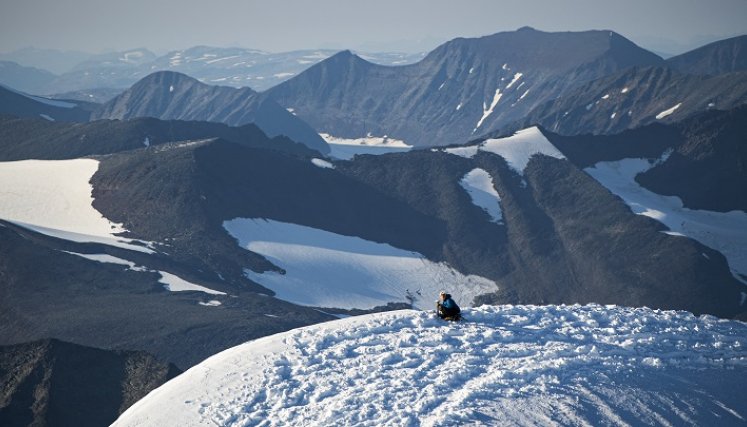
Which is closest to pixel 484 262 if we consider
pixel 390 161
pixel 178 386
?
pixel 390 161

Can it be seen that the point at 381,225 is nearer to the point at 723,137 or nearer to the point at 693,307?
the point at 693,307

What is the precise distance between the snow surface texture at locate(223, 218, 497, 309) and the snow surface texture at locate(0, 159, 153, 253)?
45.7 feet

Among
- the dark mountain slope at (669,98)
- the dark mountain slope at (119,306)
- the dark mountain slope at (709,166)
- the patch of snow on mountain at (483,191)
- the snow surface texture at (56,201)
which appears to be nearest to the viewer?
the dark mountain slope at (119,306)

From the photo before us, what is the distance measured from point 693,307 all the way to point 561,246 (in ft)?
67.7

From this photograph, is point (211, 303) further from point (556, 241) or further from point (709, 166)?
point (709, 166)

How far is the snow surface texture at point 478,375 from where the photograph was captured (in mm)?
22297

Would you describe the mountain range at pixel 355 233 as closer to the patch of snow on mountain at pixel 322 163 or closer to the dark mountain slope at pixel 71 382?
the patch of snow on mountain at pixel 322 163

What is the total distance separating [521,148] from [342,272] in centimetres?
4246

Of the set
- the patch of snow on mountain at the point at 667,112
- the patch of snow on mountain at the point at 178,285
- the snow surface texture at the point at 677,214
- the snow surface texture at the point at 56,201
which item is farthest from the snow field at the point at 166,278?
the patch of snow on mountain at the point at 667,112

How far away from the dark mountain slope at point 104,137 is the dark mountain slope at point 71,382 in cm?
9944

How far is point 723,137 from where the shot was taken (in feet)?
412

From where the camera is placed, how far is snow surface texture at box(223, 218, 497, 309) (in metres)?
88.1

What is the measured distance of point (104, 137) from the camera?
479 feet

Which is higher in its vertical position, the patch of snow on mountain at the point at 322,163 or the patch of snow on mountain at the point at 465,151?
the patch of snow on mountain at the point at 465,151
